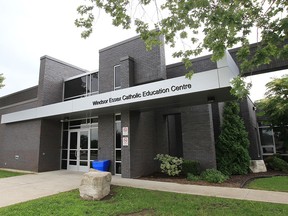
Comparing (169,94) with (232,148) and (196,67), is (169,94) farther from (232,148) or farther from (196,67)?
(232,148)

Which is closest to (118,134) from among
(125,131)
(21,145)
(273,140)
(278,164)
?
(125,131)

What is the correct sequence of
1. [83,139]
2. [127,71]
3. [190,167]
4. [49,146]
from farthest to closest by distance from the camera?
[49,146]
[83,139]
[127,71]
[190,167]

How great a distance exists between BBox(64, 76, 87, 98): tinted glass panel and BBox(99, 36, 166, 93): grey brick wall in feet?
6.74

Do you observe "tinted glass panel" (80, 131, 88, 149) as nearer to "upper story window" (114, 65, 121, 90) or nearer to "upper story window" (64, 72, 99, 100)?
"upper story window" (64, 72, 99, 100)

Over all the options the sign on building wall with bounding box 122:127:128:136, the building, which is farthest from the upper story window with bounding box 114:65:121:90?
the sign on building wall with bounding box 122:127:128:136

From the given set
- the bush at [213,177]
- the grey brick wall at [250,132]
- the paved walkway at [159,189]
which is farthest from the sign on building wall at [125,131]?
the grey brick wall at [250,132]

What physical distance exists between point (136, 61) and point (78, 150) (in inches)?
285

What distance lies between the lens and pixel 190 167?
1078 centimetres

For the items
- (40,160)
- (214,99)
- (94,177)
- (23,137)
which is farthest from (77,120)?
(214,99)

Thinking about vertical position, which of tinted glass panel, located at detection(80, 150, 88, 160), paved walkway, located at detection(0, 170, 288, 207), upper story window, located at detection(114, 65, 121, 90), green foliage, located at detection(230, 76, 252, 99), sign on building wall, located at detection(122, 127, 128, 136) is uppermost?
upper story window, located at detection(114, 65, 121, 90)

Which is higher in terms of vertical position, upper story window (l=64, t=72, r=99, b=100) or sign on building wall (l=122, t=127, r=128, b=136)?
upper story window (l=64, t=72, r=99, b=100)

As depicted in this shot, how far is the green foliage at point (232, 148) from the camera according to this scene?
11.7 metres

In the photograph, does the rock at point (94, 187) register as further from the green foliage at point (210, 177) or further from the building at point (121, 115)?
the green foliage at point (210, 177)

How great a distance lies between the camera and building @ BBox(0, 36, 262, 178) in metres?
9.45
